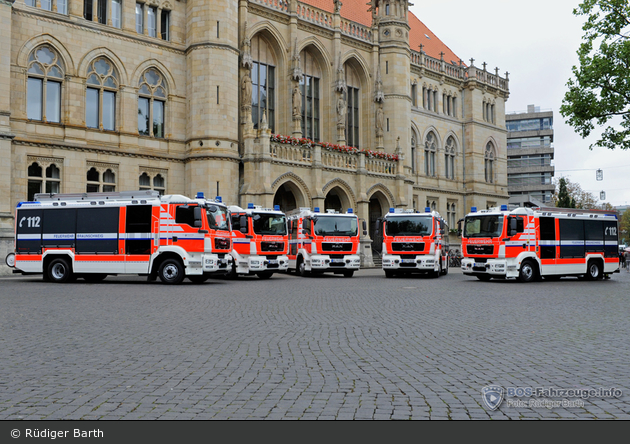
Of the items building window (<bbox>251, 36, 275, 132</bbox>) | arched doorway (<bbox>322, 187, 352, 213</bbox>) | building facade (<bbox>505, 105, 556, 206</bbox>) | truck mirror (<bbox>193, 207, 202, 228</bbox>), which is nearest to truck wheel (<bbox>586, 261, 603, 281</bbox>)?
arched doorway (<bbox>322, 187, 352, 213</bbox>)

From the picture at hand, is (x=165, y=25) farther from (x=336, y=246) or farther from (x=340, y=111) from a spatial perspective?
(x=336, y=246)

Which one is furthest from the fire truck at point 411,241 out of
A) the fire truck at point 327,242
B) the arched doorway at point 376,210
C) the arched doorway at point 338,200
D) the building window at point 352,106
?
the building window at point 352,106

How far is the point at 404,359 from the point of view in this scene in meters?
6.84

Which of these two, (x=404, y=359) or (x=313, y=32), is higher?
(x=313, y=32)

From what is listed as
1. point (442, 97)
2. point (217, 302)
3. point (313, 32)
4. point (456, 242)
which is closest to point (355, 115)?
point (313, 32)

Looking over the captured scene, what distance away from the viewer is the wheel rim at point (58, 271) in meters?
20.4

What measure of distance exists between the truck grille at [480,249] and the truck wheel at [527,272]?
4.35 ft

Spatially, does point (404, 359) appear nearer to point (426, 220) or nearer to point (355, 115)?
point (426, 220)

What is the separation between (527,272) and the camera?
22.4 metres

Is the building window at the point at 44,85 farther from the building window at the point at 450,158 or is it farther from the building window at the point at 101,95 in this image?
the building window at the point at 450,158

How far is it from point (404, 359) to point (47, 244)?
664 inches

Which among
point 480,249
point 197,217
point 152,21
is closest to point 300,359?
point 197,217

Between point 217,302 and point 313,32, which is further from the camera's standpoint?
point 313,32

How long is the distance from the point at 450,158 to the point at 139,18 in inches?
1130
